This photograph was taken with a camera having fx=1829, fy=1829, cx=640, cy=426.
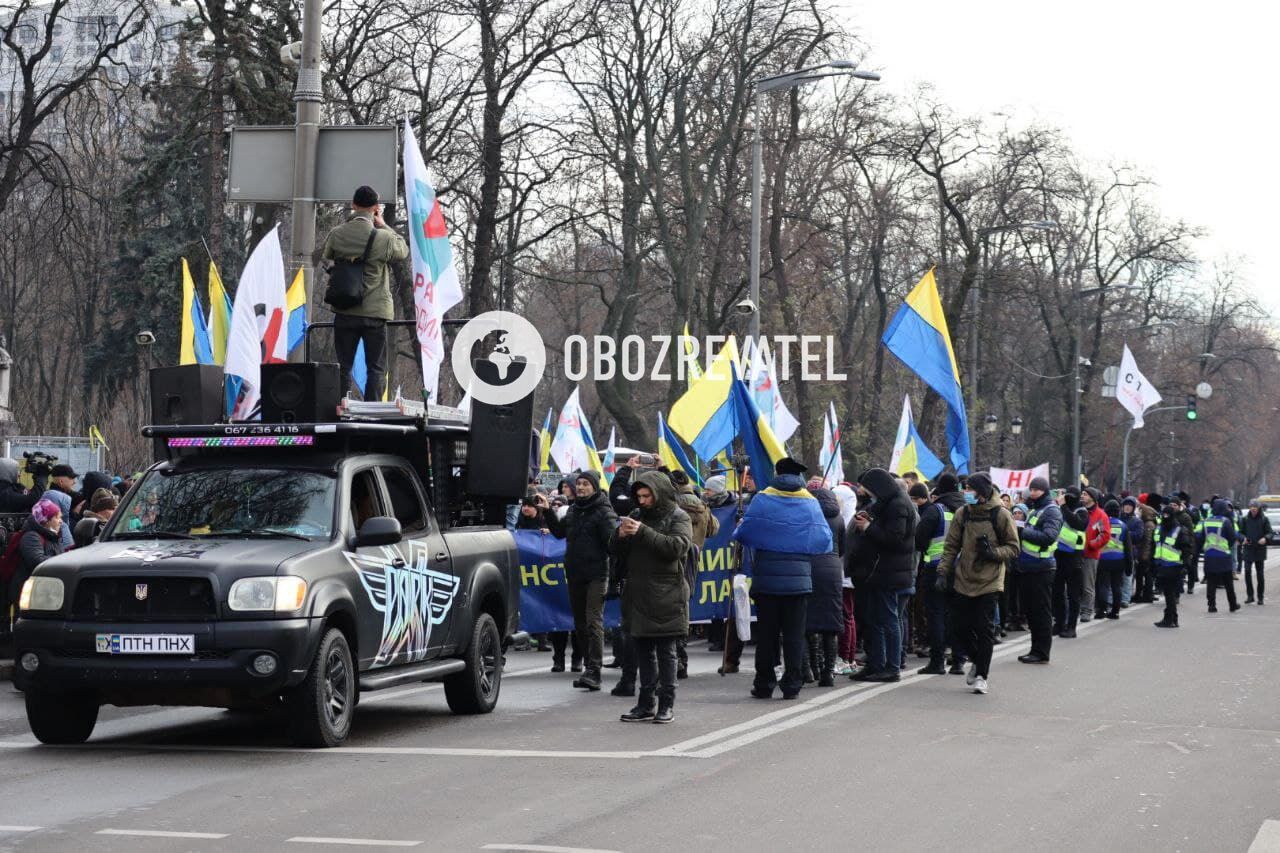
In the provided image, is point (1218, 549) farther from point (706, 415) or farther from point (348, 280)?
point (348, 280)

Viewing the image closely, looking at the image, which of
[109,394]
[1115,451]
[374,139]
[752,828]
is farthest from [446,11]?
[1115,451]

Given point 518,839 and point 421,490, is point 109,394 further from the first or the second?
point 518,839

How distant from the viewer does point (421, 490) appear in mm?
12555

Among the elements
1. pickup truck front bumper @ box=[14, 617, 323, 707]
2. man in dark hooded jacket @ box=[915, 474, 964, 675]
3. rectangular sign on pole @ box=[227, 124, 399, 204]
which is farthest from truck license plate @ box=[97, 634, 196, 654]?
man in dark hooded jacket @ box=[915, 474, 964, 675]

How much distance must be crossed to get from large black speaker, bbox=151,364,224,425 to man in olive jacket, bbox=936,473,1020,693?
21.7ft

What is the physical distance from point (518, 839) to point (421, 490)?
4961 millimetres

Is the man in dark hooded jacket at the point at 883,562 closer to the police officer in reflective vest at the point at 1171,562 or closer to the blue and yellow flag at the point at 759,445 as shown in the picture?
the blue and yellow flag at the point at 759,445

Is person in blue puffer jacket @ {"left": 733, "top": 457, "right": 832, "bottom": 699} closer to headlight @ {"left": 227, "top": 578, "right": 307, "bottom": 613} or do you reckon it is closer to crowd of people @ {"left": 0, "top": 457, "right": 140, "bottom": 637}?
headlight @ {"left": 227, "top": 578, "right": 307, "bottom": 613}

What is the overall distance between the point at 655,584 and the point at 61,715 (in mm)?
3915

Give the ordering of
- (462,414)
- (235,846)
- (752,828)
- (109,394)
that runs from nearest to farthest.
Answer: (235,846) → (752,828) → (462,414) → (109,394)

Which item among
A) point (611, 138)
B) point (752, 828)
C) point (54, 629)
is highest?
point (611, 138)

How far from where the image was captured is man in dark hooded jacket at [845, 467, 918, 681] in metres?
15.5

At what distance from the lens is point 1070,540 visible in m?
22.3

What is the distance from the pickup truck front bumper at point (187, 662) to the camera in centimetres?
1027
